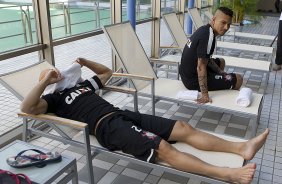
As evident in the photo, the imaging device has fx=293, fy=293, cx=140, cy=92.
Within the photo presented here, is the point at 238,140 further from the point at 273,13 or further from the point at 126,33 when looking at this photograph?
the point at 273,13

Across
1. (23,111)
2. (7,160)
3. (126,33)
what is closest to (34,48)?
(23,111)

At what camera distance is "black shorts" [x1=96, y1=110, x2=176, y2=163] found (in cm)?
179

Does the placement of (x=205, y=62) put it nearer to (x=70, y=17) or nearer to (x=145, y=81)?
(x=145, y=81)

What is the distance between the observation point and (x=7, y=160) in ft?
4.84

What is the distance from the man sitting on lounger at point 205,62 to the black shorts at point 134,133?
77cm

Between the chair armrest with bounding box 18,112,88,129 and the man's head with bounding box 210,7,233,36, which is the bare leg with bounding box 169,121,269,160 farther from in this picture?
the man's head with bounding box 210,7,233,36

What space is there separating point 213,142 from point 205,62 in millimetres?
978

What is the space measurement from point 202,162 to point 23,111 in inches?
45.9

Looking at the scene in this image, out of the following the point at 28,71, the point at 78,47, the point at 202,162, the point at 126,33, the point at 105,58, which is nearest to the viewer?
the point at 202,162

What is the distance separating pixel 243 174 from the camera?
63.3 inches

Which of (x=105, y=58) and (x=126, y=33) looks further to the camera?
(x=105, y=58)

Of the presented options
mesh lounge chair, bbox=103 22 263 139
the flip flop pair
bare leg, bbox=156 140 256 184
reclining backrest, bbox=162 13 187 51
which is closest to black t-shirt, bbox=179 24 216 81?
mesh lounge chair, bbox=103 22 263 139

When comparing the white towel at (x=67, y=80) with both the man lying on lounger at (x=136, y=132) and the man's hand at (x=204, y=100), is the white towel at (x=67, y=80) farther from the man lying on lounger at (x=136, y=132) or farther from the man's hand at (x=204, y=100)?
the man's hand at (x=204, y=100)

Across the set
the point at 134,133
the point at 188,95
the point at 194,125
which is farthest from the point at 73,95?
the point at 194,125
